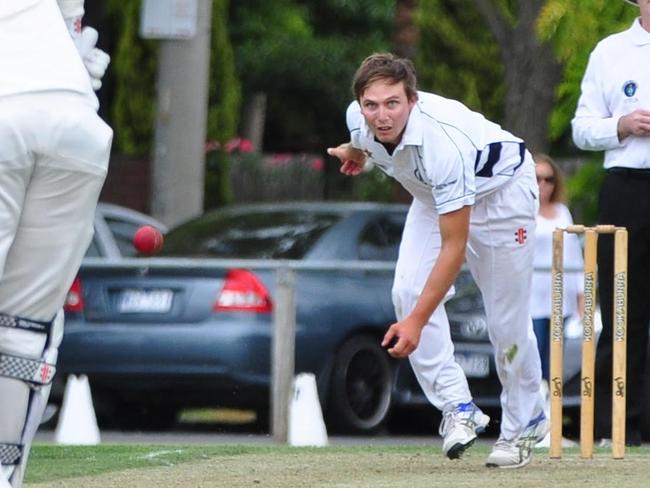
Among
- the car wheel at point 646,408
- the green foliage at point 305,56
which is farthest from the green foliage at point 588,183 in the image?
the green foliage at point 305,56

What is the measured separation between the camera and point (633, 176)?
858 centimetres

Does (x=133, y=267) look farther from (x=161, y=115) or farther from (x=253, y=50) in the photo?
(x=253, y=50)

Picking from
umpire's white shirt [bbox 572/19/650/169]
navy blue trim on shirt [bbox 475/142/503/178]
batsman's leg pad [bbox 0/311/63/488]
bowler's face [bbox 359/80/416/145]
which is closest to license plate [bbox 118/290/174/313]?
umpire's white shirt [bbox 572/19/650/169]

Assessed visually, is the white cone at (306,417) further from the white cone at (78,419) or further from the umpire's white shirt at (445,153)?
the umpire's white shirt at (445,153)

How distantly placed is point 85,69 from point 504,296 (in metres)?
2.54

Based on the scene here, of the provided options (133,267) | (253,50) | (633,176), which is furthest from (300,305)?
(253,50)

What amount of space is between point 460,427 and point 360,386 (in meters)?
4.44

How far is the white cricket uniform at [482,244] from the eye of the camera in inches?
294

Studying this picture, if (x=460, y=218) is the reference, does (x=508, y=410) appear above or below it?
below

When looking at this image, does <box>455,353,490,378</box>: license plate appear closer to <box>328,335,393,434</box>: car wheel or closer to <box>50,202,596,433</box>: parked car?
<box>50,202,596,433</box>: parked car

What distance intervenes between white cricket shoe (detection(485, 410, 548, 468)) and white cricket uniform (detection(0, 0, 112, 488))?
2611 millimetres

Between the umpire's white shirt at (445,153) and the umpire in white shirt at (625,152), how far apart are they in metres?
0.97

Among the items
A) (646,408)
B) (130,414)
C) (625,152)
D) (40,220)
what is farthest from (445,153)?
(130,414)

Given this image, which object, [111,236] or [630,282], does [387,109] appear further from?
[111,236]
